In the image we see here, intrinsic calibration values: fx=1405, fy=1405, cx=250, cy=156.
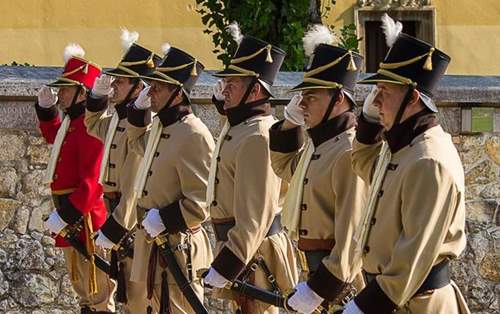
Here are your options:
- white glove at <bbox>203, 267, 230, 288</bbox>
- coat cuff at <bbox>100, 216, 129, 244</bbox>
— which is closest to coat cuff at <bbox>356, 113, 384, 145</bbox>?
white glove at <bbox>203, 267, 230, 288</bbox>

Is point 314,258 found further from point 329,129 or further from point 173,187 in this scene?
point 173,187

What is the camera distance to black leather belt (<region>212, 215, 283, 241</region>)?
6.97 metres

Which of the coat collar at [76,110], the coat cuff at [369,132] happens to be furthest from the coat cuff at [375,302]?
the coat collar at [76,110]

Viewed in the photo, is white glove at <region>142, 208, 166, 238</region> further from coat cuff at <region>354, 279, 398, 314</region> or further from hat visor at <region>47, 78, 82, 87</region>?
coat cuff at <region>354, 279, 398, 314</region>

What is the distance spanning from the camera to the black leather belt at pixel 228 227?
6973 mm

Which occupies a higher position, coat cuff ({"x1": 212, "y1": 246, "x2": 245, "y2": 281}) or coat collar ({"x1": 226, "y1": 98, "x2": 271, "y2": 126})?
coat collar ({"x1": 226, "y1": 98, "x2": 271, "y2": 126})

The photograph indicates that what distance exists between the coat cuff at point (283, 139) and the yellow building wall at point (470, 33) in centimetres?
1322

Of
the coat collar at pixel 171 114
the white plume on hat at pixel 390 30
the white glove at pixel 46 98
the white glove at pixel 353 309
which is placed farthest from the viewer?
the white glove at pixel 46 98

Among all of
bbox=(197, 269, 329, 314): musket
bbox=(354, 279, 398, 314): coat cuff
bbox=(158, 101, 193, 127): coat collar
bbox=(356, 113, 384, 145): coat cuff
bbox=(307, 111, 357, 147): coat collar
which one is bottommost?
bbox=(197, 269, 329, 314): musket

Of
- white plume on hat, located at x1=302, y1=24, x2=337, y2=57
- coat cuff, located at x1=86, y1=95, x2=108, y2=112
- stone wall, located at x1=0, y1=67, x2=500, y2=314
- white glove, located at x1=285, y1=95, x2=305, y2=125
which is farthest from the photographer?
stone wall, located at x1=0, y1=67, x2=500, y2=314

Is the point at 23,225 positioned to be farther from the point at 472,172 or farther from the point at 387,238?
the point at 387,238

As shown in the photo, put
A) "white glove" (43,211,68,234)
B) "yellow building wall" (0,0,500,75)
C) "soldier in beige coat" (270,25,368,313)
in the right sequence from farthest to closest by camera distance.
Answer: "yellow building wall" (0,0,500,75) < "white glove" (43,211,68,234) < "soldier in beige coat" (270,25,368,313)

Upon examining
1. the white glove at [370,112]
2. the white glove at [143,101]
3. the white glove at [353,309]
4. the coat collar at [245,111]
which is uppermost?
the white glove at [370,112]

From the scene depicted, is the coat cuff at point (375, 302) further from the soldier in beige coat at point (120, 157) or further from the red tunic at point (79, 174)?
the red tunic at point (79, 174)
